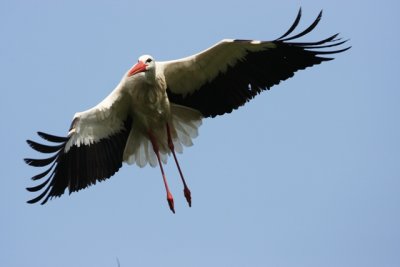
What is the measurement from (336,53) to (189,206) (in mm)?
2144

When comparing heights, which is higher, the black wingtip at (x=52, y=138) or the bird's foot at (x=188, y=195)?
the black wingtip at (x=52, y=138)

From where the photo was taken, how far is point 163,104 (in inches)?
461

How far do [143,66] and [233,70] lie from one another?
93 cm

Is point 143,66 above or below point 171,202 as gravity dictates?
above

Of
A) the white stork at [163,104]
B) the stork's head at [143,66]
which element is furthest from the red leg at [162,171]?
the stork's head at [143,66]

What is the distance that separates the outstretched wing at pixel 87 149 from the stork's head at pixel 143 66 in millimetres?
335

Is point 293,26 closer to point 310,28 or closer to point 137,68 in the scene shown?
point 310,28

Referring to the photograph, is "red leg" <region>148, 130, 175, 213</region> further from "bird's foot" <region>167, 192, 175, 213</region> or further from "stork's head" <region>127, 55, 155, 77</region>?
"stork's head" <region>127, 55, 155, 77</region>

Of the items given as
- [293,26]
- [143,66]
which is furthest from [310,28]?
[143,66]

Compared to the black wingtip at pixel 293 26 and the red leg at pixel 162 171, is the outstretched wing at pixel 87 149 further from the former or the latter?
the black wingtip at pixel 293 26

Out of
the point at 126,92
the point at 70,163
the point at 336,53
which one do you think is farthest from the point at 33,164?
the point at 336,53

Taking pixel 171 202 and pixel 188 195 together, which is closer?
pixel 171 202

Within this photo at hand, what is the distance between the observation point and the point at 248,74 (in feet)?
38.2

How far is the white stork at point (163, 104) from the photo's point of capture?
37.4 ft
